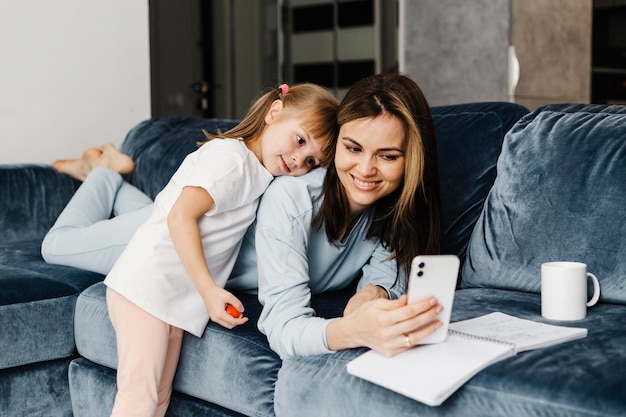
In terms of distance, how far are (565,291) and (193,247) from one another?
76cm

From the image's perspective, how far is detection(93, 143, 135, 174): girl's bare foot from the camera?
2.83 meters

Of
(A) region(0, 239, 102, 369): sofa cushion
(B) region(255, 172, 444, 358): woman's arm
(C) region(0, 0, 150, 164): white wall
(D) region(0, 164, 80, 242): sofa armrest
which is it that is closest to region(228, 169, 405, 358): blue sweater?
(B) region(255, 172, 444, 358): woman's arm

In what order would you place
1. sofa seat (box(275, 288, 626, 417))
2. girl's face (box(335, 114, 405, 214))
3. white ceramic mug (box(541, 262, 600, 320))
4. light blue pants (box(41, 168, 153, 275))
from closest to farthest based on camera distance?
sofa seat (box(275, 288, 626, 417)) < white ceramic mug (box(541, 262, 600, 320)) < girl's face (box(335, 114, 405, 214)) < light blue pants (box(41, 168, 153, 275))

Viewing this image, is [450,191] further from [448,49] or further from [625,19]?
[625,19]

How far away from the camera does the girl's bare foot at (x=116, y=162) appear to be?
283 cm

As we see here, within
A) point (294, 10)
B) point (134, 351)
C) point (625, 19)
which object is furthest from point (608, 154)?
point (294, 10)

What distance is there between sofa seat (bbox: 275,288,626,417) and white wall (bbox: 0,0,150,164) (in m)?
2.19

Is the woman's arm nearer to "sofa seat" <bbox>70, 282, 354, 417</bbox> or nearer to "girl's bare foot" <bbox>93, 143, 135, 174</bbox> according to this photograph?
"sofa seat" <bbox>70, 282, 354, 417</bbox>

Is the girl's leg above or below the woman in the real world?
below

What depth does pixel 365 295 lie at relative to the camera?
166 cm

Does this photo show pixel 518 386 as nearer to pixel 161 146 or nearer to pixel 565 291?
pixel 565 291

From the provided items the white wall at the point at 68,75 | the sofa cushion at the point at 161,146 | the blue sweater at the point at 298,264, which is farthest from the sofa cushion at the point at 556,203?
the white wall at the point at 68,75

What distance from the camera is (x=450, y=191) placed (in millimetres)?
2025

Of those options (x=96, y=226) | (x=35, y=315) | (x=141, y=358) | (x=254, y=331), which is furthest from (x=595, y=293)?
(x=96, y=226)
